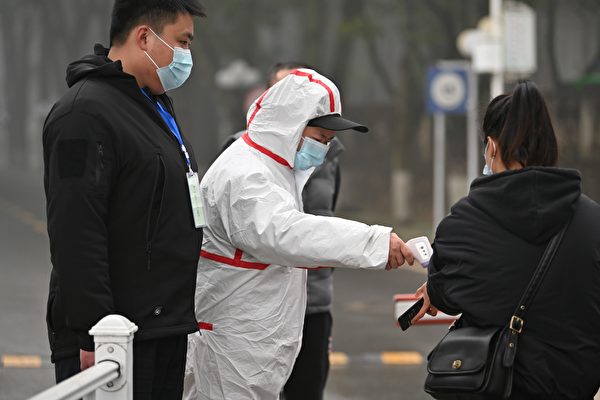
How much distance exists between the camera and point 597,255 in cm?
394

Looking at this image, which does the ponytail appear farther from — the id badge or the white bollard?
the white bollard

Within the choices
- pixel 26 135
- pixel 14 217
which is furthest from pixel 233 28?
pixel 26 135

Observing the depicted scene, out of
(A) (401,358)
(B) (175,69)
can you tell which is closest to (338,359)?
(A) (401,358)

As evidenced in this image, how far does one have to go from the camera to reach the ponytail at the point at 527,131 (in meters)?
4.03

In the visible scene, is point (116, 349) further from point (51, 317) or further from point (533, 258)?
point (533, 258)

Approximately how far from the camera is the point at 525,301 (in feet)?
12.8

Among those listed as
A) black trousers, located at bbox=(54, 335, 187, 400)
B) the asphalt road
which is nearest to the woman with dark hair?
black trousers, located at bbox=(54, 335, 187, 400)

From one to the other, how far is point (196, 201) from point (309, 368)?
88.8 inches

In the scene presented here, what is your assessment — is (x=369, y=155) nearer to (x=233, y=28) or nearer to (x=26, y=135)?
(x=233, y=28)

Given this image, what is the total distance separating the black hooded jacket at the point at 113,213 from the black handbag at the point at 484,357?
37.0 inches

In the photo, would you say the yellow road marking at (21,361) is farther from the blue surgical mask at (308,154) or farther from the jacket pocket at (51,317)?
the jacket pocket at (51,317)

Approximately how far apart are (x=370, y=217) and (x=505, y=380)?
23.7 m

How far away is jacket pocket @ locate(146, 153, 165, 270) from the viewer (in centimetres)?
433

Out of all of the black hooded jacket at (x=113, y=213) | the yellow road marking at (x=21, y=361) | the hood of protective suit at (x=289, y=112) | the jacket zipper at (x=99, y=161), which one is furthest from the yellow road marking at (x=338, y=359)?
the jacket zipper at (x=99, y=161)
